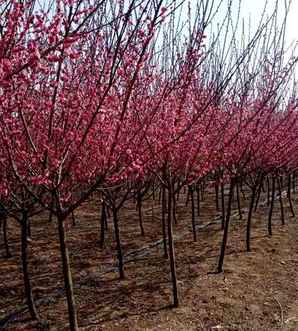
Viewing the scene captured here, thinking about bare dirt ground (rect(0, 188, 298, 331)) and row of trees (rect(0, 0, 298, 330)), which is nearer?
row of trees (rect(0, 0, 298, 330))

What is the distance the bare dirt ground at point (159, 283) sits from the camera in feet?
18.5

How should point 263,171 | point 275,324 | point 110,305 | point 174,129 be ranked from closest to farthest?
1. point 174,129
2. point 275,324
3. point 110,305
4. point 263,171

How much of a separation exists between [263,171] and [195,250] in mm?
2279

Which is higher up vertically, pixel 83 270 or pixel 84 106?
pixel 84 106

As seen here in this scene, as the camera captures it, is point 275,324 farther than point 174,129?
Yes

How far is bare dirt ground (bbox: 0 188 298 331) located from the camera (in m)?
5.65

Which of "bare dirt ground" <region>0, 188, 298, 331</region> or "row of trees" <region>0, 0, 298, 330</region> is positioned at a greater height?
"row of trees" <region>0, 0, 298, 330</region>

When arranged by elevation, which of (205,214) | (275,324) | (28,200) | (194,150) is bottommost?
(275,324)

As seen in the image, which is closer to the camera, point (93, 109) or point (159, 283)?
point (93, 109)

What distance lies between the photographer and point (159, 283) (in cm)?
697

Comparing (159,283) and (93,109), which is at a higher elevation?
(93,109)

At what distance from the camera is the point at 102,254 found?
28.9ft

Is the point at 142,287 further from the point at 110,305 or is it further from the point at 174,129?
the point at 174,129

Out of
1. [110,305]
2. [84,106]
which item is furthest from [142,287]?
[84,106]
